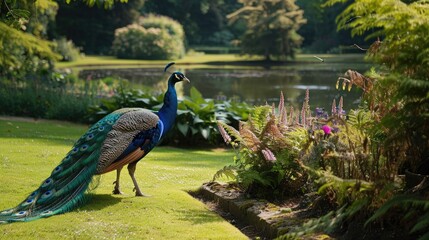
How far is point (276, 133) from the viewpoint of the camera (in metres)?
6.42

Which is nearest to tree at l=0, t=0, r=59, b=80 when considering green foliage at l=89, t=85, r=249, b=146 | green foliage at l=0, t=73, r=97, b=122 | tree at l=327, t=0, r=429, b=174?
green foliage at l=0, t=73, r=97, b=122

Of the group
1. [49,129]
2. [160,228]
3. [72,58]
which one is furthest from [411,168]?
[72,58]

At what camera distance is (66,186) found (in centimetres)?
626

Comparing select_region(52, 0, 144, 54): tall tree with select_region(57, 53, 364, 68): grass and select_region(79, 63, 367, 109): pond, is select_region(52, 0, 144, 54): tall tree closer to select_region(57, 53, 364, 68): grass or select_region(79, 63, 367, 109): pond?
select_region(57, 53, 364, 68): grass

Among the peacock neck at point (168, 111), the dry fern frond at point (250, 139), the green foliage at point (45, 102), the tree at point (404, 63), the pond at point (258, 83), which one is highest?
the tree at point (404, 63)

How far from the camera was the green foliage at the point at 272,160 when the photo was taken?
619cm

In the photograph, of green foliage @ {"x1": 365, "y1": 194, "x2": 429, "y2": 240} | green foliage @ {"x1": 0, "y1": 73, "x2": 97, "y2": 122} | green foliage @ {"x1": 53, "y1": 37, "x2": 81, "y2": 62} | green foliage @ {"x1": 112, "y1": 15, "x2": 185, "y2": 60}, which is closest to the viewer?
green foliage @ {"x1": 365, "y1": 194, "x2": 429, "y2": 240}

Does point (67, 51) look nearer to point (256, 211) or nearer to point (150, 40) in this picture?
point (150, 40)

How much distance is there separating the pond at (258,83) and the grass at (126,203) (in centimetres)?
1284

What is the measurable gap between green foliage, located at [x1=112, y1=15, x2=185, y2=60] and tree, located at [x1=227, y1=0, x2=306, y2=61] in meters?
5.21

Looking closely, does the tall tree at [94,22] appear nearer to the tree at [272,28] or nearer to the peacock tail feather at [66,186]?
the tree at [272,28]

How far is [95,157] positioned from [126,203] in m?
0.55

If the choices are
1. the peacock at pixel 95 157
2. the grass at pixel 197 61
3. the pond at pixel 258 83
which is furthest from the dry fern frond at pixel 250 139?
the grass at pixel 197 61

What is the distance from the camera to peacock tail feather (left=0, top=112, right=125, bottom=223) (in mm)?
6016
